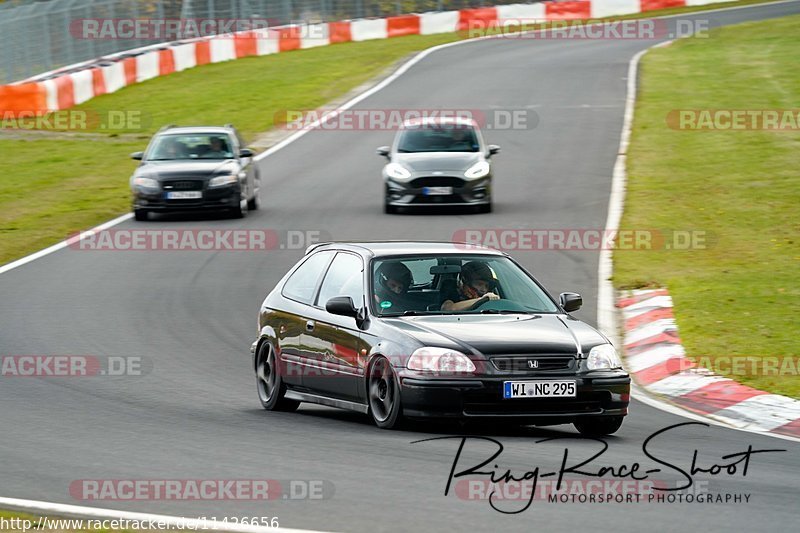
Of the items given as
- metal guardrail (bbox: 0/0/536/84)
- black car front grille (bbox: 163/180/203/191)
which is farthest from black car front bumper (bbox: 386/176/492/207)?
metal guardrail (bbox: 0/0/536/84)

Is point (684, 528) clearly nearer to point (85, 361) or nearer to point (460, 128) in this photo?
point (85, 361)

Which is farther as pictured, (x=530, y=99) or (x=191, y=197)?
(x=530, y=99)

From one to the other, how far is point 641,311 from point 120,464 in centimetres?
843

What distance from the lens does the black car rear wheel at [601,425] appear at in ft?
33.2

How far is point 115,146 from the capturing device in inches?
1431

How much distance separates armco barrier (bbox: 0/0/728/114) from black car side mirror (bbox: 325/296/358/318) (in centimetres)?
3065

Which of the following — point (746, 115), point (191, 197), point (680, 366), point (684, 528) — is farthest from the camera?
point (746, 115)

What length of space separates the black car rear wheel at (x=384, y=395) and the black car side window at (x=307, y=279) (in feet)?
4.74

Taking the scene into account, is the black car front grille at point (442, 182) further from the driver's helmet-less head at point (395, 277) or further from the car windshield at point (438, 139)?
the driver's helmet-less head at point (395, 277)

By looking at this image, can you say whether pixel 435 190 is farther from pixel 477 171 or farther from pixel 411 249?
pixel 411 249

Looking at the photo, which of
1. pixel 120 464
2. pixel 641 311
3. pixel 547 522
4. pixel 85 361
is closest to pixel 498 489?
pixel 547 522

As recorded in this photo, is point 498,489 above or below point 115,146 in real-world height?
above

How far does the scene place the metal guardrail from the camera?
42.5m

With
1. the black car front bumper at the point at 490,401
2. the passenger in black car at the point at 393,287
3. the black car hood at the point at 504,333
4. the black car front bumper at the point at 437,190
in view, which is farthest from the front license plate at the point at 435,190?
the black car front bumper at the point at 490,401
